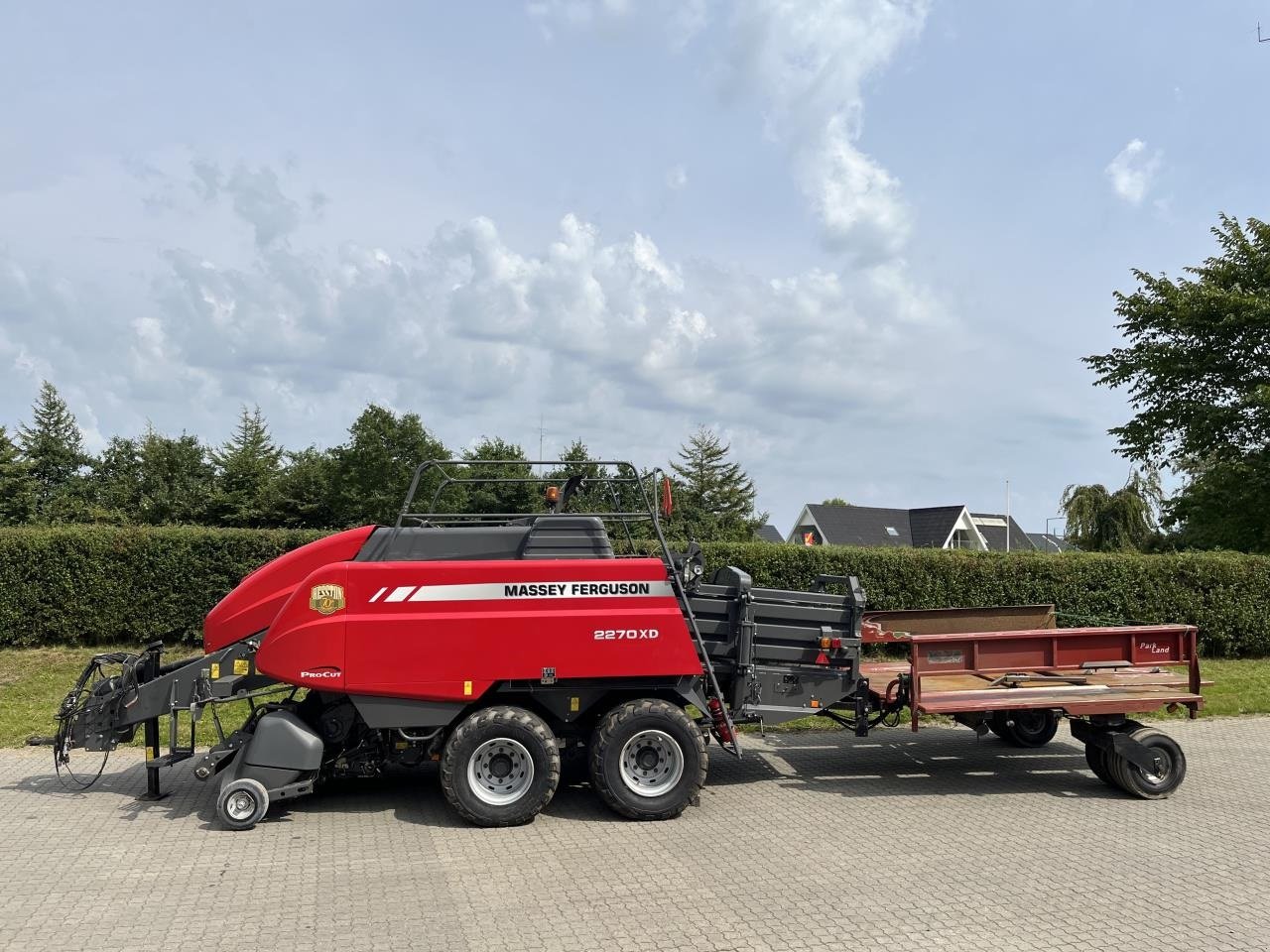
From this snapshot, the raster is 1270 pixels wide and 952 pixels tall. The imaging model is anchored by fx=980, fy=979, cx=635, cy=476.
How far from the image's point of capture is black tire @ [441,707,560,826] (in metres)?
6.82

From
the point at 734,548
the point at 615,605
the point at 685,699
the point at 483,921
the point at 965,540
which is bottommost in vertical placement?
the point at 483,921

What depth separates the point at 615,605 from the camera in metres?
7.15

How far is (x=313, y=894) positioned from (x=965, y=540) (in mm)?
56023

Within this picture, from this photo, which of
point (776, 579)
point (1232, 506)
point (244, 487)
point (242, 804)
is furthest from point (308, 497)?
point (242, 804)

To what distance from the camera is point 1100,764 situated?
26.5 feet

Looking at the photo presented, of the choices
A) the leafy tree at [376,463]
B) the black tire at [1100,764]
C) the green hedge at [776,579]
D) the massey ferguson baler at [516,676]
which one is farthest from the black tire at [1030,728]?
the leafy tree at [376,463]

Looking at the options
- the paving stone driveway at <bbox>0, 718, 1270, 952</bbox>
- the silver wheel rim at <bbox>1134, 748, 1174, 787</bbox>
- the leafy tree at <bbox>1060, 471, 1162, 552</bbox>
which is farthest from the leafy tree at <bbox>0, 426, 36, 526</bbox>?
the leafy tree at <bbox>1060, 471, 1162, 552</bbox>

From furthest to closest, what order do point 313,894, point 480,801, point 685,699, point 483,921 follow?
1. point 685,699
2. point 480,801
3. point 313,894
4. point 483,921

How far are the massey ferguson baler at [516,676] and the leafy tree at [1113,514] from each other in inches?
1581

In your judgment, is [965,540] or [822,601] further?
[965,540]

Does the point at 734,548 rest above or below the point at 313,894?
above

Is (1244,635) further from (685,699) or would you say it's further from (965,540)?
(965,540)

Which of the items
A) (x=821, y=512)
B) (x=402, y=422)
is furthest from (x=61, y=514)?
(x=821, y=512)

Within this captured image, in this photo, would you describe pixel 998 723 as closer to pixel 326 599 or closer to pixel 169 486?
pixel 326 599
